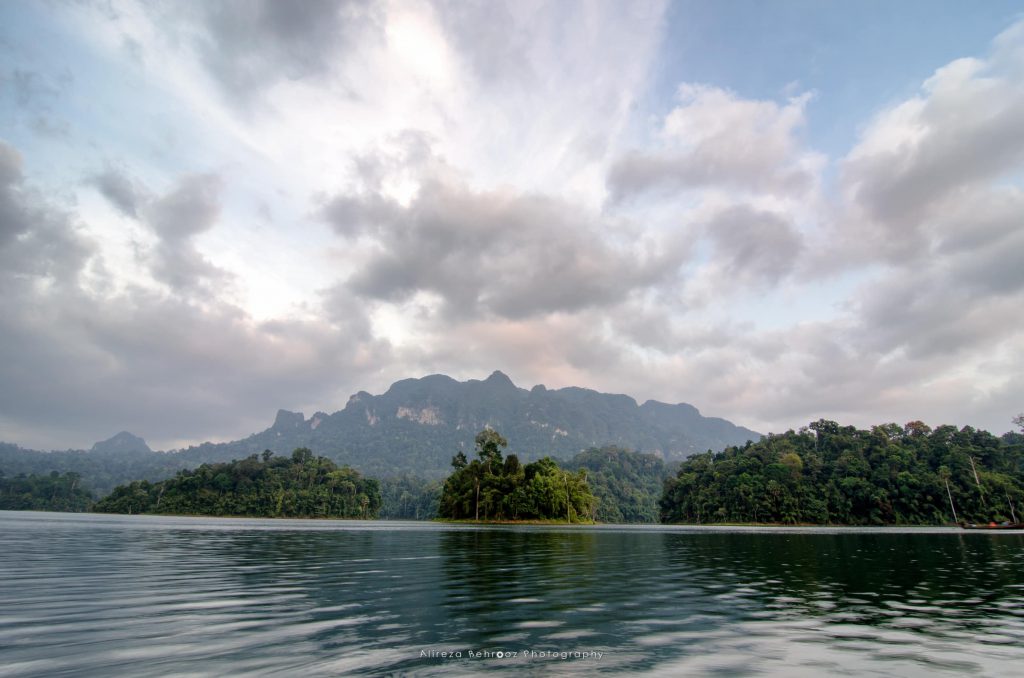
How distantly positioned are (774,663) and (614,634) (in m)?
3.53

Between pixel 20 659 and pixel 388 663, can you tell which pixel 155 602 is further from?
pixel 388 663

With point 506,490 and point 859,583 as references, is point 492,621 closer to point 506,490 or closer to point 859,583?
point 859,583

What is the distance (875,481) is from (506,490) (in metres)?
114

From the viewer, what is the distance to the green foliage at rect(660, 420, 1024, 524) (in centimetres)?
14974

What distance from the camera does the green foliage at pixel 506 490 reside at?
15100cm

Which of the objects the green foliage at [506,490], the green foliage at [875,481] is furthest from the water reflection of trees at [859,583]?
the green foliage at [875,481]

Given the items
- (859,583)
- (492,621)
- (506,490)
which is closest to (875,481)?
(506,490)

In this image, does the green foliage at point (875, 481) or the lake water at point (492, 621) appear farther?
the green foliage at point (875, 481)

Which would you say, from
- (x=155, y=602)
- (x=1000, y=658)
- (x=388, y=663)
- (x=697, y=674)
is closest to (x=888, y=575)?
(x=1000, y=658)

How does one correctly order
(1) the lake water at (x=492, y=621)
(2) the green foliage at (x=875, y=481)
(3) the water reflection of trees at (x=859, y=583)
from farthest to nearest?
(2) the green foliage at (x=875, y=481), (3) the water reflection of trees at (x=859, y=583), (1) the lake water at (x=492, y=621)

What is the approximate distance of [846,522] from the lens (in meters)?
160

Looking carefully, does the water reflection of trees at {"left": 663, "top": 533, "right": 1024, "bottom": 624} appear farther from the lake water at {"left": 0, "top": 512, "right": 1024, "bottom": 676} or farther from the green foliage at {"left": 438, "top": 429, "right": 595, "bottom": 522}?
the green foliage at {"left": 438, "top": 429, "right": 595, "bottom": 522}

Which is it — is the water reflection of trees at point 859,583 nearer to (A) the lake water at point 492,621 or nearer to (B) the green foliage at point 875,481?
(A) the lake water at point 492,621

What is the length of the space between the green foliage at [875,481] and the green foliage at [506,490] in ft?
185
